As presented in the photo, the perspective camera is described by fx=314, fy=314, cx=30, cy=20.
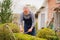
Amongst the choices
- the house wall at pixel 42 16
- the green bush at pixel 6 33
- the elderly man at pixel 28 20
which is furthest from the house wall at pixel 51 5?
the green bush at pixel 6 33

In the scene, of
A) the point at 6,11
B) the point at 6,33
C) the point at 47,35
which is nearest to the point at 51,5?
the point at 6,11

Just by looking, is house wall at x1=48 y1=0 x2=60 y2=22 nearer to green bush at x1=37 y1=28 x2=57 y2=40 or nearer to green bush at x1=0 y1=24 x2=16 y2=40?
green bush at x1=37 y1=28 x2=57 y2=40

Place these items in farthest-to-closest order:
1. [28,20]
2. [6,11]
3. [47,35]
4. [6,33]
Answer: [6,11]
[28,20]
[47,35]
[6,33]

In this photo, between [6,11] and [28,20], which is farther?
[6,11]

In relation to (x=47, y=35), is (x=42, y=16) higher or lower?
lower

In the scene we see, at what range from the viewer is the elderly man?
33.8 ft

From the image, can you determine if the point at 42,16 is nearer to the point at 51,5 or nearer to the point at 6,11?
the point at 51,5

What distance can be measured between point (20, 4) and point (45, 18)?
119 inches

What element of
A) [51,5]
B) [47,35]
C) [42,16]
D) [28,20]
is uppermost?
[28,20]

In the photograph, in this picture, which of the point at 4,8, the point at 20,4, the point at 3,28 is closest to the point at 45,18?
the point at 20,4

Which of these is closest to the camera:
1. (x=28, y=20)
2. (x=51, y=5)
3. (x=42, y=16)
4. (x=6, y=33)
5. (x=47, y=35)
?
(x=6, y=33)

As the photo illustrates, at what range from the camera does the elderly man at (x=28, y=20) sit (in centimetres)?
1032

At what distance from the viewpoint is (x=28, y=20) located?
10.6m

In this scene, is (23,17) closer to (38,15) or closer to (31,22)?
(31,22)
